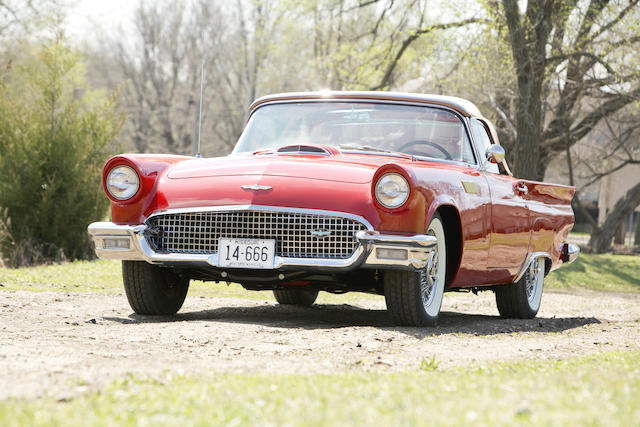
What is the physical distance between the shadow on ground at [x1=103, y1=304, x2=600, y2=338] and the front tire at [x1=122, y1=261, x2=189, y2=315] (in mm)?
82

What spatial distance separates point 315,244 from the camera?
5531 millimetres

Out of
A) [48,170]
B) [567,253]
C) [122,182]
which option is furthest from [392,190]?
[48,170]

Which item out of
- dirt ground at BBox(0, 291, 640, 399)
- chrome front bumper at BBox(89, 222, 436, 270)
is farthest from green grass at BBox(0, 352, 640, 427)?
chrome front bumper at BBox(89, 222, 436, 270)

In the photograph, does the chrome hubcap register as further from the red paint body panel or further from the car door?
the car door

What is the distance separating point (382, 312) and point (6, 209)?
6764 millimetres

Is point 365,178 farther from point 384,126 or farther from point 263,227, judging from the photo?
point 384,126

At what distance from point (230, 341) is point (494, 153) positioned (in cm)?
307

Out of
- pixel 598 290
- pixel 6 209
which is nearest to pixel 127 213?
pixel 6 209

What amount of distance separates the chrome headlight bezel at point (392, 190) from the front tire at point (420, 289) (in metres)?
0.40

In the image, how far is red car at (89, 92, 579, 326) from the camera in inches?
216

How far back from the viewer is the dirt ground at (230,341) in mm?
3865

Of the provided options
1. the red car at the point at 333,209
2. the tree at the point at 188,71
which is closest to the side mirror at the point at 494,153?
the red car at the point at 333,209

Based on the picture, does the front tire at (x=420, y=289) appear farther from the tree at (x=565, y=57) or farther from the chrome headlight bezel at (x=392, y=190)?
the tree at (x=565, y=57)

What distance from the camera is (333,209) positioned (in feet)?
17.9
